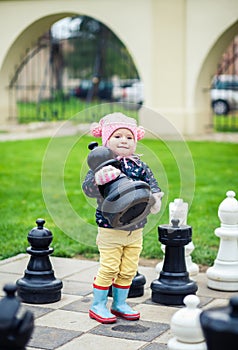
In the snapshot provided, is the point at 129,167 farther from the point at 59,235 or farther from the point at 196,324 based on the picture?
the point at 59,235

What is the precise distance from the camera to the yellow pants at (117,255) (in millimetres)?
4453

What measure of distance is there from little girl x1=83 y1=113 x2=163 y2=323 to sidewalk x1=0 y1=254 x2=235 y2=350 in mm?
111

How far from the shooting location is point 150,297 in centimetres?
503

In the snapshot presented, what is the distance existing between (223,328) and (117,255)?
1927 mm

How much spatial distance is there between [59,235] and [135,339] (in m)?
2.87

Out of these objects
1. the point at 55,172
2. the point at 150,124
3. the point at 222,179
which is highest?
the point at 150,124

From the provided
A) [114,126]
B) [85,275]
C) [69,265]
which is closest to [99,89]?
[69,265]

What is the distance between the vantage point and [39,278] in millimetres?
4867

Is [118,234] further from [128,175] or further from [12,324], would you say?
[12,324]

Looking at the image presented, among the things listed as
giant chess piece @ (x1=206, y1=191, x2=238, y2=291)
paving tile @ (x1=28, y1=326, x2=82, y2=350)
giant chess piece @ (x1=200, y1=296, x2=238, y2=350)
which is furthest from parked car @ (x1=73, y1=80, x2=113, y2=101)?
giant chess piece @ (x1=200, y1=296, x2=238, y2=350)

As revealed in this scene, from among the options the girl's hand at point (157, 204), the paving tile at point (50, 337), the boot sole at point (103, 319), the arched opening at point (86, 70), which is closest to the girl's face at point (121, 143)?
the girl's hand at point (157, 204)

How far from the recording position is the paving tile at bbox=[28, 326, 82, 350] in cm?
403

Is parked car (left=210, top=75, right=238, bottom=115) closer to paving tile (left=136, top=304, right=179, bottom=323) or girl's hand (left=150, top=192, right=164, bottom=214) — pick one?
paving tile (left=136, top=304, right=179, bottom=323)

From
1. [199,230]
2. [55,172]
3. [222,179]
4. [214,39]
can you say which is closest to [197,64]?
[214,39]
